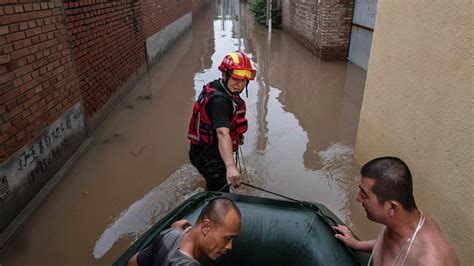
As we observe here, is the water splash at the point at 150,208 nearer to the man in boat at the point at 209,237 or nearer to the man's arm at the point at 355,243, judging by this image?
the man in boat at the point at 209,237

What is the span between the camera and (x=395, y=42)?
127 inches

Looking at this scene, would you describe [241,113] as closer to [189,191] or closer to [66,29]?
[189,191]

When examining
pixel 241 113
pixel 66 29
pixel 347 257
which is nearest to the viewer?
pixel 347 257

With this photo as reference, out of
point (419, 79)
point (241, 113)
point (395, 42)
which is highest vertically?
point (395, 42)

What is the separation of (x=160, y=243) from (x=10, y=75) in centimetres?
247

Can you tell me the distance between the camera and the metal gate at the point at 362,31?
24.7ft

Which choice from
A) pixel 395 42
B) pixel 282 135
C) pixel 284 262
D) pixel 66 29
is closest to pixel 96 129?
pixel 66 29

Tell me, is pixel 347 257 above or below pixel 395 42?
below

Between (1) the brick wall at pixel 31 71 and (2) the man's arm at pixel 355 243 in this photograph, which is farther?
(1) the brick wall at pixel 31 71

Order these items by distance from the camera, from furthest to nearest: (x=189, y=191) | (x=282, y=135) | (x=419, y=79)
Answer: (x=282, y=135) → (x=189, y=191) → (x=419, y=79)

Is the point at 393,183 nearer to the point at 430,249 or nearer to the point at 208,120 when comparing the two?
the point at 430,249

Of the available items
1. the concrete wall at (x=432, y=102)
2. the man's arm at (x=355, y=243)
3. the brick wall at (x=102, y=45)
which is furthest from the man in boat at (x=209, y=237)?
the brick wall at (x=102, y=45)

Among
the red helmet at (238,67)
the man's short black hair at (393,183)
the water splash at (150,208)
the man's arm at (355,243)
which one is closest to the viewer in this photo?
the man's short black hair at (393,183)

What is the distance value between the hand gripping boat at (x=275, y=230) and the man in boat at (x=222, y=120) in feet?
0.85
